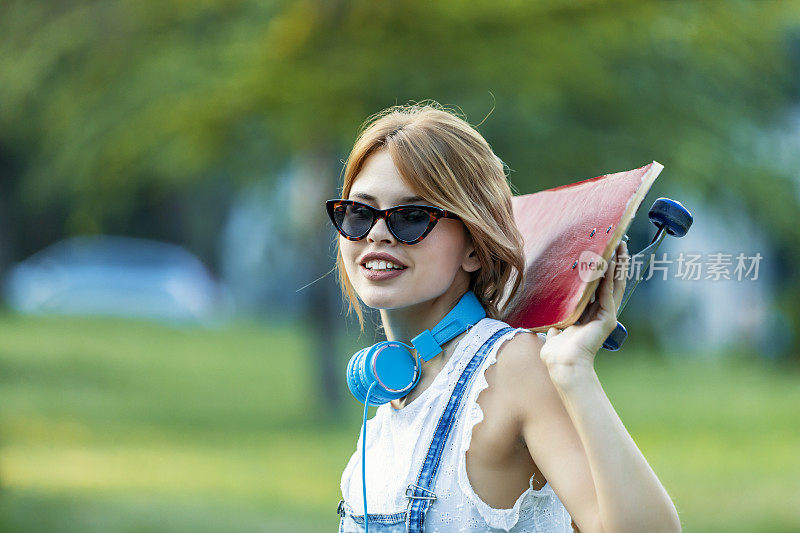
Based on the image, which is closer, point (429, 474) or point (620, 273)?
point (620, 273)

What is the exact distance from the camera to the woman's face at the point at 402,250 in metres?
2.10

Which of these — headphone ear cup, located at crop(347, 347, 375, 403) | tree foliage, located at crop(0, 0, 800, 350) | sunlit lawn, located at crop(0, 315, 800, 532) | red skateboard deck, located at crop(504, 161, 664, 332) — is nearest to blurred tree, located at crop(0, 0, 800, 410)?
tree foliage, located at crop(0, 0, 800, 350)

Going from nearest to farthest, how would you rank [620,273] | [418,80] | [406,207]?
[620,273], [406,207], [418,80]

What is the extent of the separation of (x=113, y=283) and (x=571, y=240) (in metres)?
25.3

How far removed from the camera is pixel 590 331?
179 cm

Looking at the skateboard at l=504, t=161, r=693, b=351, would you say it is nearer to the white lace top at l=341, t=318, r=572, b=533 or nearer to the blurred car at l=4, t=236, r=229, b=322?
the white lace top at l=341, t=318, r=572, b=533

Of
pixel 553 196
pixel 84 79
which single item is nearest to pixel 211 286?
pixel 84 79

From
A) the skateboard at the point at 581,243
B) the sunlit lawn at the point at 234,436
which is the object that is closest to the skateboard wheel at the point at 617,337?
the skateboard at the point at 581,243

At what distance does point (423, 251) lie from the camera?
2.09 m

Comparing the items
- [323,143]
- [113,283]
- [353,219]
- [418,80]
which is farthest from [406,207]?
[113,283]

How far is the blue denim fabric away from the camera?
194 cm

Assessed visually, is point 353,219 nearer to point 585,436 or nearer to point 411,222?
point 411,222

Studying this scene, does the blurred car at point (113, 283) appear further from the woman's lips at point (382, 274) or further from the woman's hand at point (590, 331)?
the woman's hand at point (590, 331)

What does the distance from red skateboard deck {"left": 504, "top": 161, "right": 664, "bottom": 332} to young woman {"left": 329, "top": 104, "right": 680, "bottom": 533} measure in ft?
Answer: 0.13
